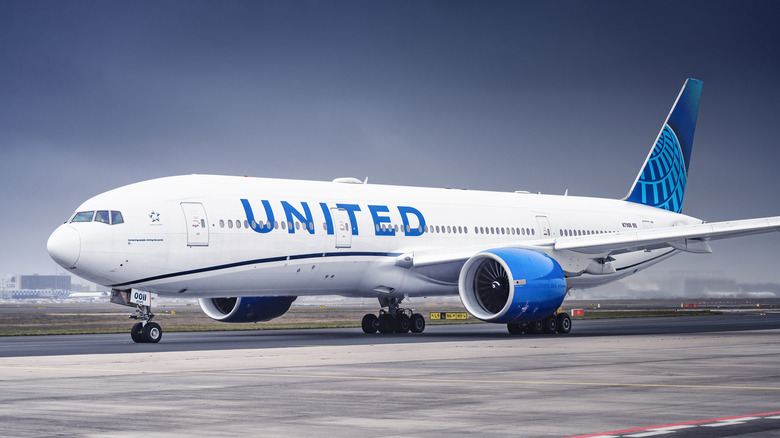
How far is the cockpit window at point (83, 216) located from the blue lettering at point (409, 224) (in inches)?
398

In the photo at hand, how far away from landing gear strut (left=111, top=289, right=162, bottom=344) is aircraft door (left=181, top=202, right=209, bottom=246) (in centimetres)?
209

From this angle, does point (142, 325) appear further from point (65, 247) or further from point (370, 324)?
point (370, 324)

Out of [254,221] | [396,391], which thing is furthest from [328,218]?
[396,391]

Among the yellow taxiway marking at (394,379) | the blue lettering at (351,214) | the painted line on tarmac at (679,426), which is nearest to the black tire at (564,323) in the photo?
the blue lettering at (351,214)

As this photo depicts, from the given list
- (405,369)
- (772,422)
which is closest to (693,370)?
(405,369)

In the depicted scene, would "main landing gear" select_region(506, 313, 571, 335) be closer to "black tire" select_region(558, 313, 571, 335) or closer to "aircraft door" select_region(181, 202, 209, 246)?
"black tire" select_region(558, 313, 571, 335)

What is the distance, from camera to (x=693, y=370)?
1497 centimetres

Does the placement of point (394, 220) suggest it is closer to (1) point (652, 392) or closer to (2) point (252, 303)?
(2) point (252, 303)

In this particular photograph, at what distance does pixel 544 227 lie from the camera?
35.0 meters

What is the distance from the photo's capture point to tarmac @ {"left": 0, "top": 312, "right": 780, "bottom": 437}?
919cm

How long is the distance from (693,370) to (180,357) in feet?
32.3

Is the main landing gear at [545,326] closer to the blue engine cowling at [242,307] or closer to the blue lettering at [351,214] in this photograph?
the blue lettering at [351,214]

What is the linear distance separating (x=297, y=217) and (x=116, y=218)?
518 cm

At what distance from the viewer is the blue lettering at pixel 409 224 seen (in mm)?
30703
